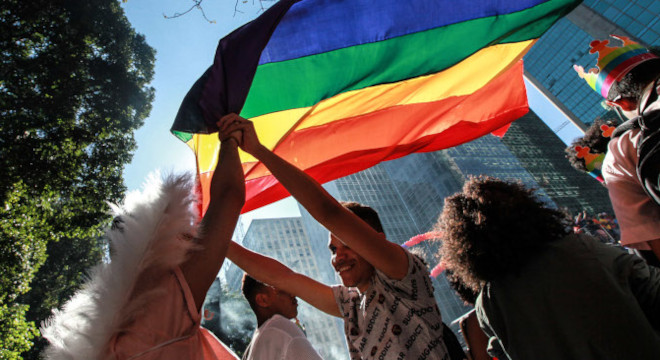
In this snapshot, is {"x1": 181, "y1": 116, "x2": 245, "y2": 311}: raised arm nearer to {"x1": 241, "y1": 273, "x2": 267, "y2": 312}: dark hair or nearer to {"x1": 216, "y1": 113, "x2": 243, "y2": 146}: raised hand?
{"x1": 216, "y1": 113, "x2": 243, "y2": 146}: raised hand

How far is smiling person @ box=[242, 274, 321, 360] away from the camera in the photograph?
90.3 inches

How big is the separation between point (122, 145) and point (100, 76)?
2.97m

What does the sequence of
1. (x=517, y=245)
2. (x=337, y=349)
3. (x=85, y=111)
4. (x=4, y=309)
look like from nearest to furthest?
(x=517, y=245)
(x=4, y=309)
(x=85, y=111)
(x=337, y=349)

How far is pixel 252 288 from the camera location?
3.17 meters

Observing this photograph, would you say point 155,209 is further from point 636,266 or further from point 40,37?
point 40,37

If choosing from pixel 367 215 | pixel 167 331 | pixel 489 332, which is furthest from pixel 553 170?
pixel 167 331

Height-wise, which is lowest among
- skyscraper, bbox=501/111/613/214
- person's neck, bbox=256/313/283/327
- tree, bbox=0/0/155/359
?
person's neck, bbox=256/313/283/327

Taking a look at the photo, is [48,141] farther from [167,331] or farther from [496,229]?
[496,229]

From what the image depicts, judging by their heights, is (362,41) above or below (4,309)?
below

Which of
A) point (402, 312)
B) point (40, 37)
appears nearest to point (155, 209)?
point (402, 312)

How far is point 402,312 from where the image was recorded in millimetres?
1799

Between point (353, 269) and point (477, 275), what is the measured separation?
0.69m

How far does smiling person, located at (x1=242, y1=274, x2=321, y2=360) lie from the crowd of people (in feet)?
0.05

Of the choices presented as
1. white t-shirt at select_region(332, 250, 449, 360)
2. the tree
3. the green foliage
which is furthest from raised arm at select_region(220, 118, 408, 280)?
the green foliage
